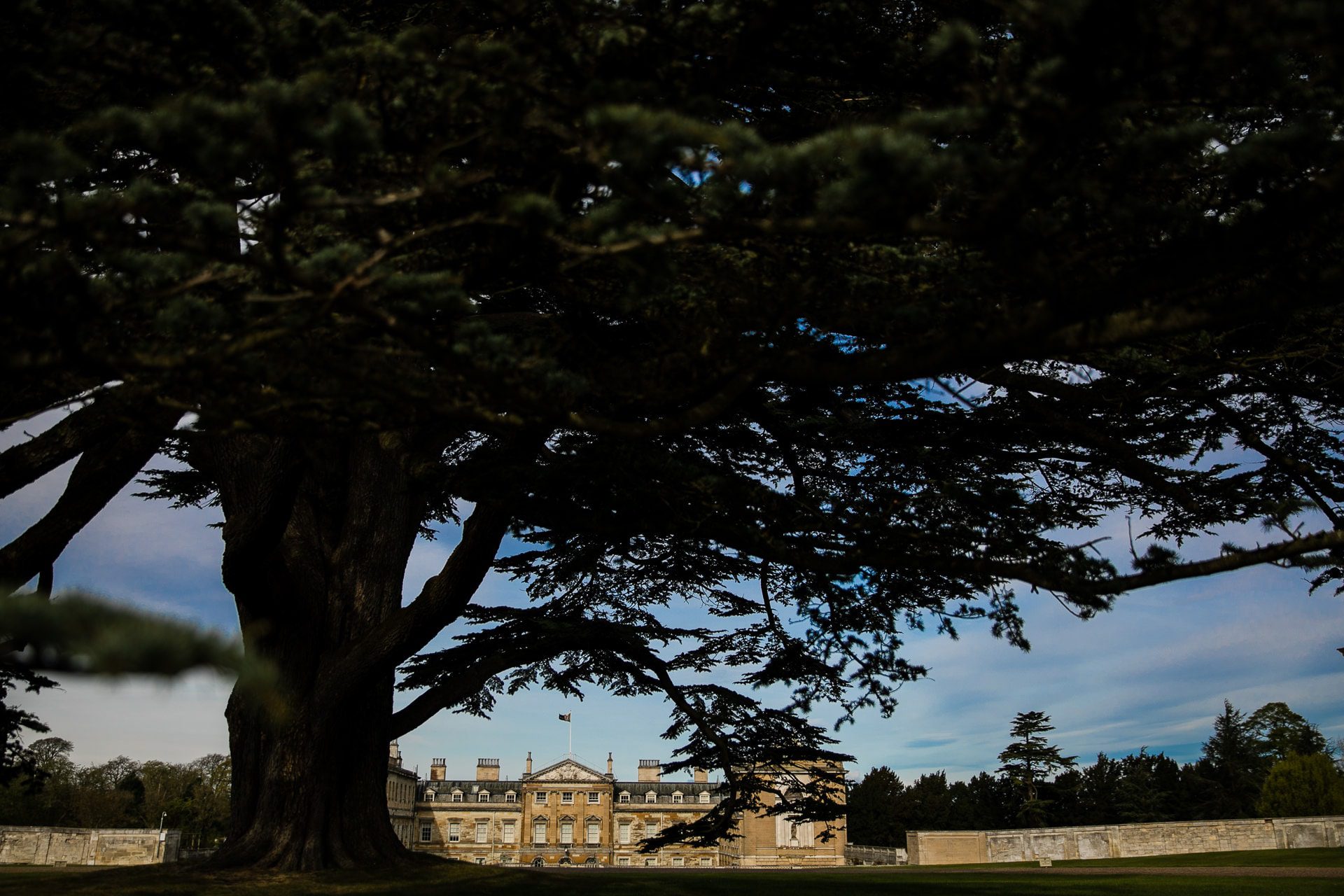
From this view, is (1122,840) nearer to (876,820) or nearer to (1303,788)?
(1303,788)

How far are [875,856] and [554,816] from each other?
25.0m

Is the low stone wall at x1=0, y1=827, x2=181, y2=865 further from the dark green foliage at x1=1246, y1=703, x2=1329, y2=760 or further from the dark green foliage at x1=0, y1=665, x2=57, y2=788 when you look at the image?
the dark green foliage at x1=1246, y1=703, x2=1329, y2=760

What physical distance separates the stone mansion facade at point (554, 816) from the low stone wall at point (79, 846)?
85.8 feet

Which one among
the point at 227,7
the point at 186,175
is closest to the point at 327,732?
the point at 186,175

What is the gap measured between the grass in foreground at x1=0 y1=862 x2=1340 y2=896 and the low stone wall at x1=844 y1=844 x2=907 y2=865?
96.5 feet

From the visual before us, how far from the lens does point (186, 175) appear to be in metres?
6.06

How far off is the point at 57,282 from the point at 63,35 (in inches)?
46.4

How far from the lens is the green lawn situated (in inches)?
330

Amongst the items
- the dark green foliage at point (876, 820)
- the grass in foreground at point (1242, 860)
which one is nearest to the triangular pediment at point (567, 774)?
the dark green foliage at point (876, 820)

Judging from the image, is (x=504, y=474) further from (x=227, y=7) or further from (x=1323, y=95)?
(x=1323, y=95)

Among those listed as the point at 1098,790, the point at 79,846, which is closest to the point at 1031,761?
the point at 1098,790

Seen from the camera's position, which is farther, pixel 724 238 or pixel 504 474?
pixel 504 474

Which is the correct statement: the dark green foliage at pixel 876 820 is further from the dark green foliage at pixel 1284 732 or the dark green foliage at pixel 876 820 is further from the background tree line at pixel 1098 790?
the dark green foliage at pixel 1284 732

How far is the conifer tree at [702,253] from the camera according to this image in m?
3.89
